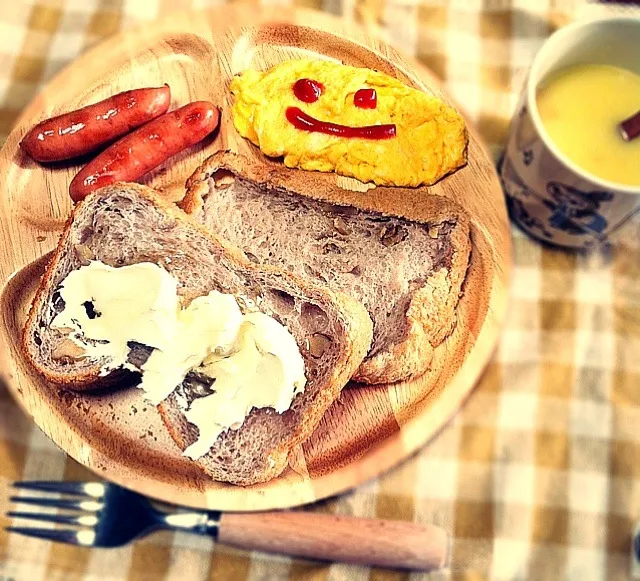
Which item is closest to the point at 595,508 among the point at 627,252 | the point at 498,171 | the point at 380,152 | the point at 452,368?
the point at 452,368

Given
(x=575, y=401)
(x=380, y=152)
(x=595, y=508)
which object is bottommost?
(x=595, y=508)

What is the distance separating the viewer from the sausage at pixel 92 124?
2.33m

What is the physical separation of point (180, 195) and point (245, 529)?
3.88ft

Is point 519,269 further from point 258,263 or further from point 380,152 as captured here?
point 258,263

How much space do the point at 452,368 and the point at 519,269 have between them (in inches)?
22.6

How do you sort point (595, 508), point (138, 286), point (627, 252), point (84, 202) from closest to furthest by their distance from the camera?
1. point (138, 286)
2. point (84, 202)
3. point (595, 508)
4. point (627, 252)

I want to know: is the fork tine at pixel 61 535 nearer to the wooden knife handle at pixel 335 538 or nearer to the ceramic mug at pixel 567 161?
the wooden knife handle at pixel 335 538

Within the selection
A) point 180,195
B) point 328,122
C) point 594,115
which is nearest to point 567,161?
point 594,115

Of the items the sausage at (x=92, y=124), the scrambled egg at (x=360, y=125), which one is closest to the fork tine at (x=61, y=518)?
the sausage at (x=92, y=124)

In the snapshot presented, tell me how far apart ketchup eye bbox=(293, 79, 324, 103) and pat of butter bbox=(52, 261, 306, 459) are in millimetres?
768

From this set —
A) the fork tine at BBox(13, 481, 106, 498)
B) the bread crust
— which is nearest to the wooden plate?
the bread crust

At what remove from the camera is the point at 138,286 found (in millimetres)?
2029

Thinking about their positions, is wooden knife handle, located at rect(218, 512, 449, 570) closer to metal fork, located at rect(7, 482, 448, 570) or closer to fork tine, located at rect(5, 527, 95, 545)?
metal fork, located at rect(7, 482, 448, 570)

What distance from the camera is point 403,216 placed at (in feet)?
7.54
